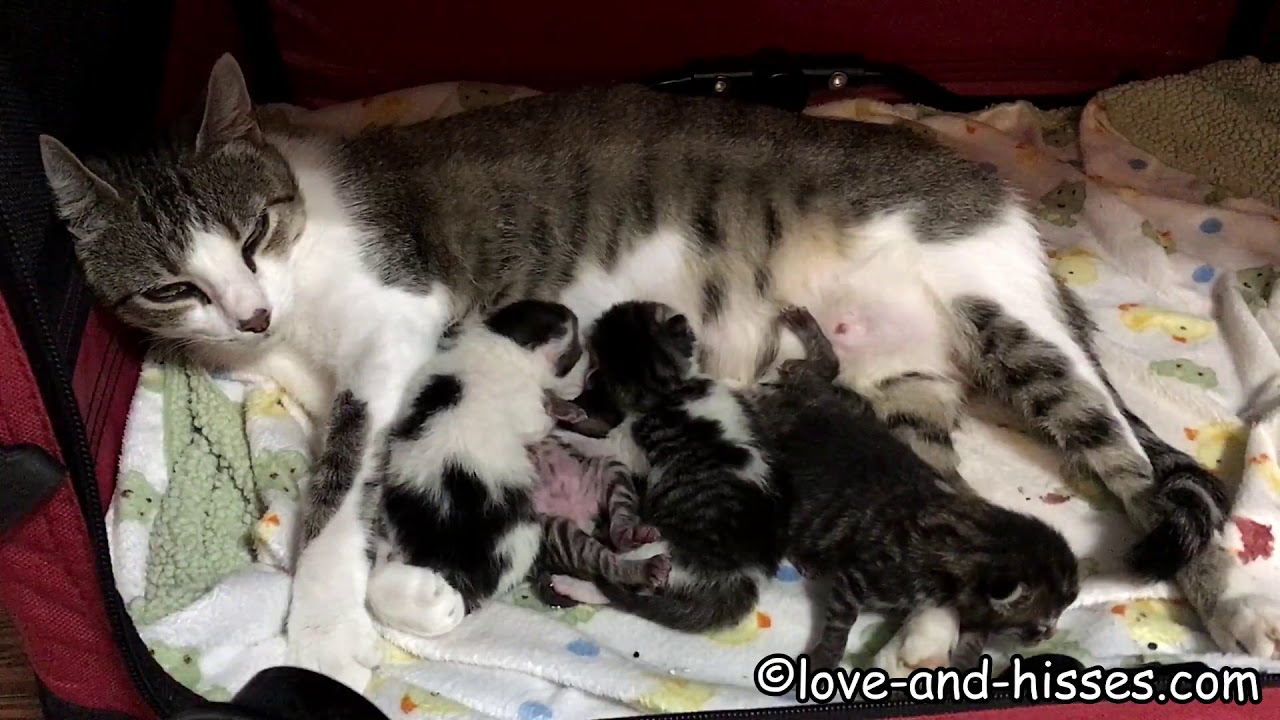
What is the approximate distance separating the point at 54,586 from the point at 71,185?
0.47 m

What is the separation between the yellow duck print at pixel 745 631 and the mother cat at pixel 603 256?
358mm

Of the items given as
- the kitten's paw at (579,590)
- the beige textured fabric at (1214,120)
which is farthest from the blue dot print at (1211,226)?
the kitten's paw at (579,590)

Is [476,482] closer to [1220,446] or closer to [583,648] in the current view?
[583,648]

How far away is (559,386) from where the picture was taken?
5.16 ft

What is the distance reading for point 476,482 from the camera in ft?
4.39

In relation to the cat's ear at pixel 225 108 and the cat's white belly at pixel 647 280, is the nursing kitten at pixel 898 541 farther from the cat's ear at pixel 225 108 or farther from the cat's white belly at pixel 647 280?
the cat's ear at pixel 225 108

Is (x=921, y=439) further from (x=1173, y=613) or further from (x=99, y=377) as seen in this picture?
(x=99, y=377)

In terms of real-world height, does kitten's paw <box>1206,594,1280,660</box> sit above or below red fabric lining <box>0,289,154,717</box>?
below

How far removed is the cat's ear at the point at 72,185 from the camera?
126 centimetres

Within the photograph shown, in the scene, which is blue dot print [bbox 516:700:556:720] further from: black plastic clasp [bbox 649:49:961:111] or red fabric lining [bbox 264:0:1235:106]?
red fabric lining [bbox 264:0:1235:106]

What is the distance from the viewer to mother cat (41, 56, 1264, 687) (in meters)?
1.44

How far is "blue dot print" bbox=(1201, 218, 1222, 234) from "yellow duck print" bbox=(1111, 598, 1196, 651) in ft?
2.85

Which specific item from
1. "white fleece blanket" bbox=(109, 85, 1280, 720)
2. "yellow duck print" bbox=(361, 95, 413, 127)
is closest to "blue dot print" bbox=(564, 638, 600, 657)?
"white fleece blanket" bbox=(109, 85, 1280, 720)

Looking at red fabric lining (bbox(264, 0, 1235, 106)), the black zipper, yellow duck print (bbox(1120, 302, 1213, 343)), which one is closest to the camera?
the black zipper
